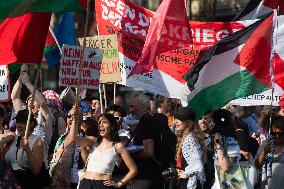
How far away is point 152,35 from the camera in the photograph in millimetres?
11859

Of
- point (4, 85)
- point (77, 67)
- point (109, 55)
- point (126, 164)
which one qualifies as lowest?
point (126, 164)

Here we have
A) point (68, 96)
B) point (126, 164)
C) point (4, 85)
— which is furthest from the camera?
point (68, 96)

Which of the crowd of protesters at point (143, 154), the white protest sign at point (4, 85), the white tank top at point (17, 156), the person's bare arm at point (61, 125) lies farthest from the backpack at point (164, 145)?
the white protest sign at point (4, 85)

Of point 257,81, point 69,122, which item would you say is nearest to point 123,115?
point 69,122

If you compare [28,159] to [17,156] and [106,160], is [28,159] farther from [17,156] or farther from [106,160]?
[106,160]

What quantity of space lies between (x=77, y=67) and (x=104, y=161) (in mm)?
1206

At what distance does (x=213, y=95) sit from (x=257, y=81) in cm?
53

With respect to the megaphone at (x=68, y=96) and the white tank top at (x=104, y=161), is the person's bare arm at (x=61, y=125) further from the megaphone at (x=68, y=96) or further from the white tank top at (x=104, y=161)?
the megaphone at (x=68, y=96)

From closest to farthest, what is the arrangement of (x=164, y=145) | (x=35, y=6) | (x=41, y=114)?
(x=35, y=6), (x=164, y=145), (x=41, y=114)

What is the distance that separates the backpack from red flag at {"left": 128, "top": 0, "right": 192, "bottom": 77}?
73 centimetres

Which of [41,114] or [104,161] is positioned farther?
[41,114]

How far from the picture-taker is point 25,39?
10.9 metres

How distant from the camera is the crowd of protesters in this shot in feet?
33.9

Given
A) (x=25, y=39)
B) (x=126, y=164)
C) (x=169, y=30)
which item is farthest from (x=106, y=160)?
(x=169, y=30)
